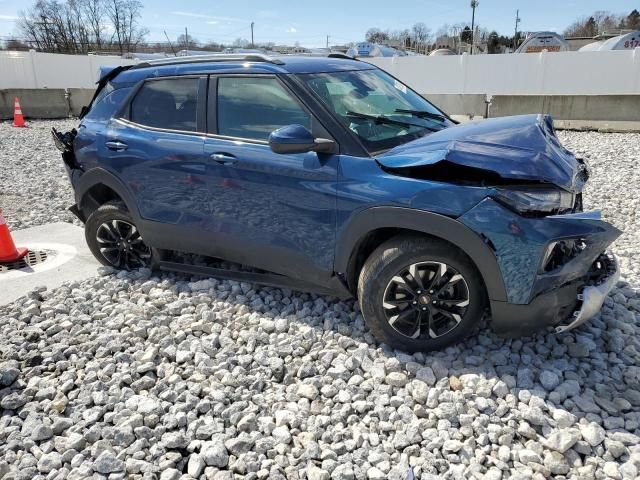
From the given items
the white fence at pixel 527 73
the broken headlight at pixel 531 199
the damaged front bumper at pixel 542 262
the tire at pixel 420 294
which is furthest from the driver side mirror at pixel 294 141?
the white fence at pixel 527 73

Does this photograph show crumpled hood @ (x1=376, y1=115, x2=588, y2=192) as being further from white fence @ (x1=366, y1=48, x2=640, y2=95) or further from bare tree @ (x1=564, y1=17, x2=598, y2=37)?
bare tree @ (x1=564, y1=17, x2=598, y2=37)

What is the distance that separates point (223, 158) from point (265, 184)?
0.40m

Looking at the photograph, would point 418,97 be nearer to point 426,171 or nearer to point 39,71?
point 426,171

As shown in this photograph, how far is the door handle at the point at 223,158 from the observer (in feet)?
11.8

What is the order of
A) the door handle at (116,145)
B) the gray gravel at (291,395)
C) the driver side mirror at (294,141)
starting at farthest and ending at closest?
the door handle at (116,145) → the driver side mirror at (294,141) → the gray gravel at (291,395)

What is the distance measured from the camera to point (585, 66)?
18.1 metres

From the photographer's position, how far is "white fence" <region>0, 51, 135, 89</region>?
2206 centimetres

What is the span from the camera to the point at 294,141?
10.2 feet

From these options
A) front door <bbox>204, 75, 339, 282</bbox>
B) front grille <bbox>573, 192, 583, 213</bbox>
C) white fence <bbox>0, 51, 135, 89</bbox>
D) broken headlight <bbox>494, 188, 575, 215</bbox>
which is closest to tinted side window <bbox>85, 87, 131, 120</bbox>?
front door <bbox>204, 75, 339, 282</bbox>

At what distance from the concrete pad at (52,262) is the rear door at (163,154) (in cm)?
102

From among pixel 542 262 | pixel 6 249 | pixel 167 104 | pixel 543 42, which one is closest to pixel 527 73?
pixel 543 42

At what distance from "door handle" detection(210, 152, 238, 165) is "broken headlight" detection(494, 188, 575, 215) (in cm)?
179

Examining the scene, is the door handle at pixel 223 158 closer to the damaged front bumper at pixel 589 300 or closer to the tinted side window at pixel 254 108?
the tinted side window at pixel 254 108

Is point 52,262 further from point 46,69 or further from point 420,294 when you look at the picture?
point 46,69
